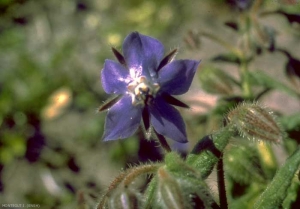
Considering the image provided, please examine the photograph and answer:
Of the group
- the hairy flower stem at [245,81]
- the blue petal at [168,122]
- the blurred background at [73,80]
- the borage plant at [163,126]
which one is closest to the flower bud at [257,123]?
the borage plant at [163,126]

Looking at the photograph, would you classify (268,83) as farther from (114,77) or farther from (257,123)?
(114,77)

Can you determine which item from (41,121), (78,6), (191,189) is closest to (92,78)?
(41,121)

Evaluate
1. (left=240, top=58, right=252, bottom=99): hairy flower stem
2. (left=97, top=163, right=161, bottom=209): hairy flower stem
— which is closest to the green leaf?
(left=240, top=58, right=252, bottom=99): hairy flower stem

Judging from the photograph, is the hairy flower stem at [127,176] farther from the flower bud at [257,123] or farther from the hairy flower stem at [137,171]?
the flower bud at [257,123]

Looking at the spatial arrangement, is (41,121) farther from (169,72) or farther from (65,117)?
(169,72)

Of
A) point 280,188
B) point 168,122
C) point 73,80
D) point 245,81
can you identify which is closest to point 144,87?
point 168,122

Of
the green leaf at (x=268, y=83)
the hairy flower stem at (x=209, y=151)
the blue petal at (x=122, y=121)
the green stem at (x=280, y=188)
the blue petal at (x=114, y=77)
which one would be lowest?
the green stem at (x=280, y=188)

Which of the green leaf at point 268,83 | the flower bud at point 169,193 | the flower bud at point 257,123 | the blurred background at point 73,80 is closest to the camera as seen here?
the flower bud at point 169,193
